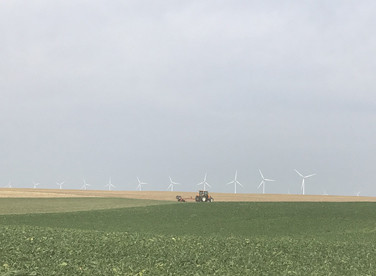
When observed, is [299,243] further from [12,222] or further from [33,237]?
[12,222]

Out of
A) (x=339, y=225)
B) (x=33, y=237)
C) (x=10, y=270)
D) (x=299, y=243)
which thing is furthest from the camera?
(x=339, y=225)

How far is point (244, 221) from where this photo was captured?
48.2 metres

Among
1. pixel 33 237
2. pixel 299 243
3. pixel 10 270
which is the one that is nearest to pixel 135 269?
pixel 10 270

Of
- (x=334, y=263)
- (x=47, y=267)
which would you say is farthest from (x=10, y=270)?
(x=334, y=263)

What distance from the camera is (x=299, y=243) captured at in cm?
2902

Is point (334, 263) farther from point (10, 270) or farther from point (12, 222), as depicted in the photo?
point (12, 222)

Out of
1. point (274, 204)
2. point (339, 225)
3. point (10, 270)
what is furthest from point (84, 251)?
point (274, 204)

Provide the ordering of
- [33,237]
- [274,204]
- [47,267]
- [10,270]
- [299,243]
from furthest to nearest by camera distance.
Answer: [274,204], [299,243], [33,237], [47,267], [10,270]

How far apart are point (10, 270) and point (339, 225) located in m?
34.0

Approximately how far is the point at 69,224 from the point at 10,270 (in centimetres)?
2942

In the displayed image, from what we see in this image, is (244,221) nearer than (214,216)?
Yes

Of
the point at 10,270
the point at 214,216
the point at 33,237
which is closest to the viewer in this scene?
the point at 10,270

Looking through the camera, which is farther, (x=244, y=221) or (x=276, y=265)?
(x=244, y=221)

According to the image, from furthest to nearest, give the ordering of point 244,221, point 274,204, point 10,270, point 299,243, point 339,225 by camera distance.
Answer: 1. point 274,204
2. point 244,221
3. point 339,225
4. point 299,243
5. point 10,270
